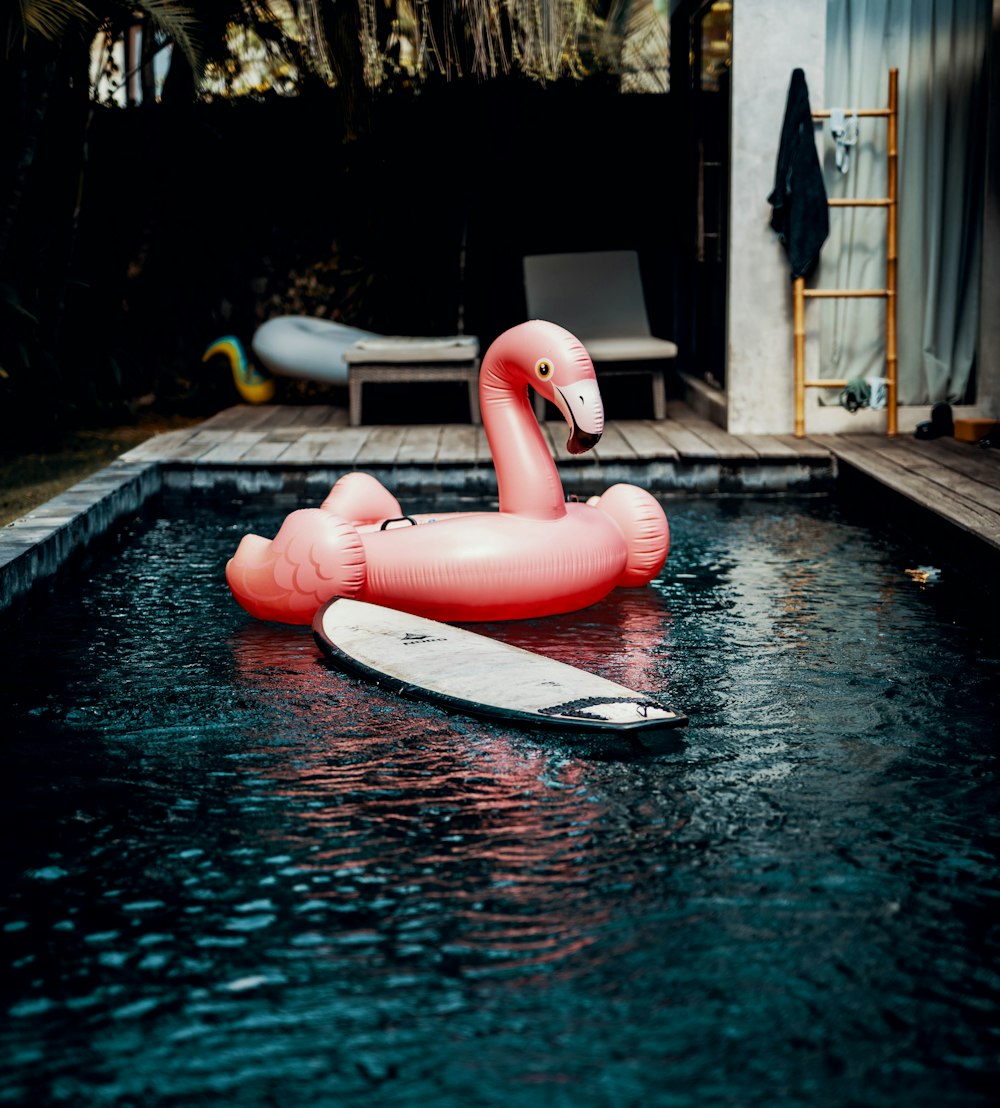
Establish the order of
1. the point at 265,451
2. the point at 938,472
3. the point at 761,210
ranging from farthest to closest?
the point at 761,210
the point at 265,451
the point at 938,472

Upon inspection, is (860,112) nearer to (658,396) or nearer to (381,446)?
(658,396)

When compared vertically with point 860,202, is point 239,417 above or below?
below

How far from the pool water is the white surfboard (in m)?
0.07

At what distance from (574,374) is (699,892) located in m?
2.52

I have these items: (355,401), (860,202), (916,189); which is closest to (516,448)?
(860,202)

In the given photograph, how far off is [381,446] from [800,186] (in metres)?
2.88

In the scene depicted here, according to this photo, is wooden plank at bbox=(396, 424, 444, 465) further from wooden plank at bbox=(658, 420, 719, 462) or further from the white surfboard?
the white surfboard

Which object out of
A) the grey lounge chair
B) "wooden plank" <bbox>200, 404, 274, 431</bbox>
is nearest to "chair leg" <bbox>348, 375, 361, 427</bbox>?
"wooden plank" <bbox>200, 404, 274, 431</bbox>

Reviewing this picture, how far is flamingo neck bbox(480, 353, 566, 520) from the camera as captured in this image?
16.8 feet

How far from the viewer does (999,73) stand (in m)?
8.20

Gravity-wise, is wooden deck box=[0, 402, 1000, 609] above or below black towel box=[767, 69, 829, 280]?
below

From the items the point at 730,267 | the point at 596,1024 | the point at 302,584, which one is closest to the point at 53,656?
the point at 302,584

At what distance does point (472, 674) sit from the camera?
414 cm

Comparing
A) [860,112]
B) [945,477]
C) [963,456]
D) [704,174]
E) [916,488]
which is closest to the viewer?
[916,488]
